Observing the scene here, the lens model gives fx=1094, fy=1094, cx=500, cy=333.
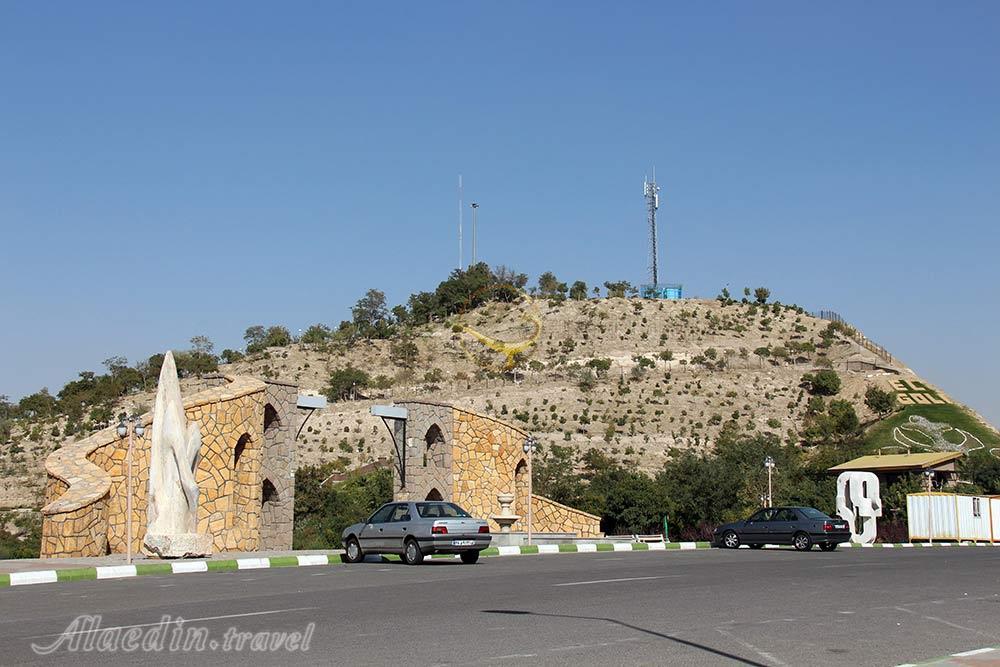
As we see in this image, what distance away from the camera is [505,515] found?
3691 cm

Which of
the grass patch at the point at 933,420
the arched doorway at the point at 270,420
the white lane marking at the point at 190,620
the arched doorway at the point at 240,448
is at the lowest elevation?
the white lane marking at the point at 190,620

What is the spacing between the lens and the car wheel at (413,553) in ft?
77.4

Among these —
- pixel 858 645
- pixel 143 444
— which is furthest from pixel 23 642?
pixel 143 444

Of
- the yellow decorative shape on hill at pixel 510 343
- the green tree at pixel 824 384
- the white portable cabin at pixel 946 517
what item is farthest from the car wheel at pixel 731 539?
the yellow decorative shape on hill at pixel 510 343

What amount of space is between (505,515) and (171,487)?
1504 cm

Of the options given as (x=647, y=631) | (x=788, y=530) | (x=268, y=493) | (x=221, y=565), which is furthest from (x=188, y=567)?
(x=788, y=530)

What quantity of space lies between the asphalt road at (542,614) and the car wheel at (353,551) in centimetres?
311

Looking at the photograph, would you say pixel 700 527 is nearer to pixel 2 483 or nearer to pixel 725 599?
pixel 725 599

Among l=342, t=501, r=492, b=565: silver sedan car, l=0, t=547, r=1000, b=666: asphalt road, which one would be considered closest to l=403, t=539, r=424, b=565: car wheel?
l=342, t=501, r=492, b=565: silver sedan car

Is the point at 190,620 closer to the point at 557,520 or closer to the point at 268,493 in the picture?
the point at 268,493

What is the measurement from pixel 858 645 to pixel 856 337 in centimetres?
10563

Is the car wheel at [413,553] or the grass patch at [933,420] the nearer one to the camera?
→ the car wheel at [413,553]

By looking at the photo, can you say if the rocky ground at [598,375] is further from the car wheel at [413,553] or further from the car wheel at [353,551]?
the car wheel at [413,553]

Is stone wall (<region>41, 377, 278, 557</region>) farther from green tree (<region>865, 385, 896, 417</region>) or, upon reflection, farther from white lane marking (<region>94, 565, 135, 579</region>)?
green tree (<region>865, 385, 896, 417</region>)
